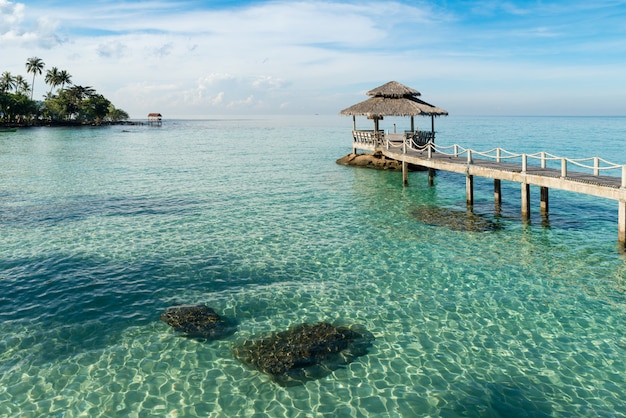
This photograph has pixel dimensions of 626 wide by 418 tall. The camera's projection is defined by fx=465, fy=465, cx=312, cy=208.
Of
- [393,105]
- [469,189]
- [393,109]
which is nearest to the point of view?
[469,189]

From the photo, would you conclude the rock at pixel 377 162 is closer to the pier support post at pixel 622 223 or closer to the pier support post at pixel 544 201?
the pier support post at pixel 544 201

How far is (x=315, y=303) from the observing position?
11.5 m

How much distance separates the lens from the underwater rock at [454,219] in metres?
18.6

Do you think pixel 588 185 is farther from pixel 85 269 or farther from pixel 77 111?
pixel 77 111

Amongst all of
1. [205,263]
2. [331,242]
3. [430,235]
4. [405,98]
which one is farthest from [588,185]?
[405,98]

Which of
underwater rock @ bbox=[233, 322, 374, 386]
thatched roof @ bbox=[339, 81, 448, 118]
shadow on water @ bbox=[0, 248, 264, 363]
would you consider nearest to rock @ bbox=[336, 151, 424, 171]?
thatched roof @ bbox=[339, 81, 448, 118]

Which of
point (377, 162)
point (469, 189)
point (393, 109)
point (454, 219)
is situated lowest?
point (454, 219)

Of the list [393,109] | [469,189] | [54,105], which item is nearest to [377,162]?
[393,109]

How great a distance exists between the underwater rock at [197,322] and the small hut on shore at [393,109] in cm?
2349

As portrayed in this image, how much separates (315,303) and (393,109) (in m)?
24.4

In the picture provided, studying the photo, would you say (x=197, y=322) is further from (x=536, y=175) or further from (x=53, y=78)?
(x=53, y=78)

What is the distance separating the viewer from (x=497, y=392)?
782 centimetres

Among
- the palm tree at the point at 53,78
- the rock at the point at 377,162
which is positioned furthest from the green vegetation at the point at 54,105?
the rock at the point at 377,162

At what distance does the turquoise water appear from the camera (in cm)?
780
